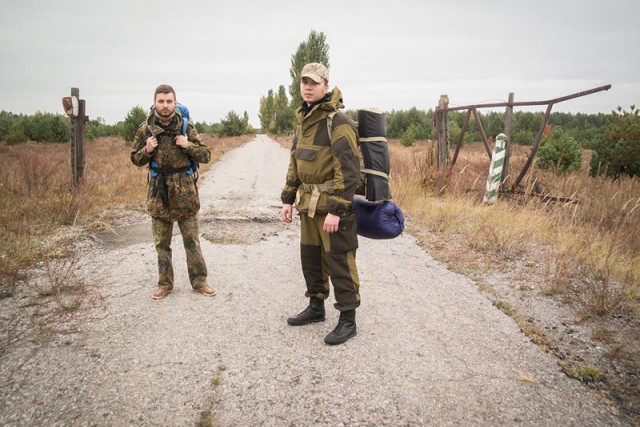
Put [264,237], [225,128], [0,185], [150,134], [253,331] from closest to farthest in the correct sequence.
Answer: [253,331], [150,134], [264,237], [0,185], [225,128]

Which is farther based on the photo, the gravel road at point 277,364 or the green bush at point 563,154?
the green bush at point 563,154

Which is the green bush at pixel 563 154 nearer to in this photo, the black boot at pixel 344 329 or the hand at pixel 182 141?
the black boot at pixel 344 329

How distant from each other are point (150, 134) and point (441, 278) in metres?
3.39

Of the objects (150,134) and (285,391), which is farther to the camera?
(150,134)

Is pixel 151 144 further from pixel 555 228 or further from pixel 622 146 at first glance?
pixel 622 146

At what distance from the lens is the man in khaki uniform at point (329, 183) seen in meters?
2.55

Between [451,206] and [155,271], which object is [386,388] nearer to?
[155,271]

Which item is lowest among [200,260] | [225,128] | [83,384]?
[83,384]

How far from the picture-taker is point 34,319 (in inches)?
115

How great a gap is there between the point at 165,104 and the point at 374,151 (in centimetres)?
191

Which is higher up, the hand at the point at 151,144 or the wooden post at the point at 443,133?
the wooden post at the point at 443,133

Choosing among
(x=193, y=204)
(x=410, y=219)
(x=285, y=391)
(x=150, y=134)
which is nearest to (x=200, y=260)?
(x=193, y=204)

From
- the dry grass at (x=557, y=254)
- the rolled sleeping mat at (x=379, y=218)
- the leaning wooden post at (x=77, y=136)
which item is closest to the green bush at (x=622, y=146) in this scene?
the dry grass at (x=557, y=254)

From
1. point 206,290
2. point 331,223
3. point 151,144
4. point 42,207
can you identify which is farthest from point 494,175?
point 42,207
